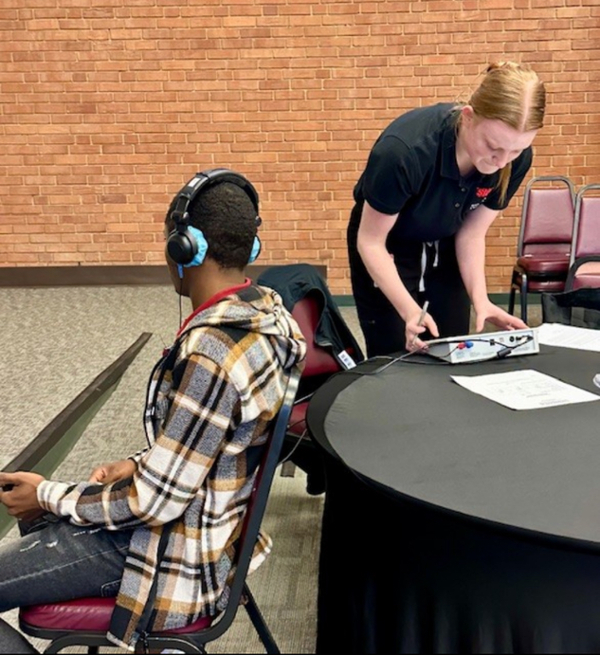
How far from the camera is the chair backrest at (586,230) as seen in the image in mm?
4242

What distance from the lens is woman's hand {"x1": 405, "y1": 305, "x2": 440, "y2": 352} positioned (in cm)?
172

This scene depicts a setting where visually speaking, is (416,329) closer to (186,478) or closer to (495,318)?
(495,318)

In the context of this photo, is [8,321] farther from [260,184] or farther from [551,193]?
[551,193]

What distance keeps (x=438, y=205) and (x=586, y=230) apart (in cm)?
279

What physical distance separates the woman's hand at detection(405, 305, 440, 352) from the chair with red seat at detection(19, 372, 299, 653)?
0.71 metres

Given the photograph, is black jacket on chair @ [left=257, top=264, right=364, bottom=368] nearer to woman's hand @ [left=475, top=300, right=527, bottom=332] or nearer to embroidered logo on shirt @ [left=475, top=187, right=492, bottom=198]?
woman's hand @ [left=475, top=300, right=527, bottom=332]

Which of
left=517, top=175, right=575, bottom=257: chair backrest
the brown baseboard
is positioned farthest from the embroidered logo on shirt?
the brown baseboard

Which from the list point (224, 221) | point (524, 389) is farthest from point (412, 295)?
point (224, 221)

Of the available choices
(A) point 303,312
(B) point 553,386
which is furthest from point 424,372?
(A) point 303,312

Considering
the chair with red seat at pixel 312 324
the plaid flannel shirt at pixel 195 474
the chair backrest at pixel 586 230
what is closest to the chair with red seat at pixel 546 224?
the chair backrest at pixel 586 230

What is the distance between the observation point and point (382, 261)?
187 cm

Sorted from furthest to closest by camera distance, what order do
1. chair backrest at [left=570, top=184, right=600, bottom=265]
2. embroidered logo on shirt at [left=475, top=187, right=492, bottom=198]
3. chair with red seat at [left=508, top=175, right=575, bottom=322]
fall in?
1. chair with red seat at [left=508, top=175, right=575, bottom=322]
2. chair backrest at [left=570, top=184, right=600, bottom=265]
3. embroidered logo on shirt at [left=475, top=187, right=492, bottom=198]

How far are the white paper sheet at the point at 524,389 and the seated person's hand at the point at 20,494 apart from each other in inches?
34.3

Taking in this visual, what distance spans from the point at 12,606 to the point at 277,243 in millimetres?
4737
